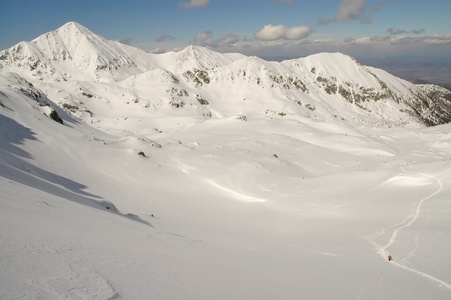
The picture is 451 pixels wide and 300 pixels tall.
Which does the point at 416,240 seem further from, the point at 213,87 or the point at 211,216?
the point at 213,87

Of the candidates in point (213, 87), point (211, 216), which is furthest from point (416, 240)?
point (213, 87)

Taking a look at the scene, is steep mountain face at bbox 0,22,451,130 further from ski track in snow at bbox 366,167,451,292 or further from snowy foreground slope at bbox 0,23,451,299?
ski track in snow at bbox 366,167,451,292

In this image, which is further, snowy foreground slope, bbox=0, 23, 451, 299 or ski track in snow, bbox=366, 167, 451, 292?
ski track in snow, bbox=366, 167, 451, 292

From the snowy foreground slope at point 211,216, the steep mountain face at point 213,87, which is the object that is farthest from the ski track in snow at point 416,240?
the steep mountain face at point 213,87

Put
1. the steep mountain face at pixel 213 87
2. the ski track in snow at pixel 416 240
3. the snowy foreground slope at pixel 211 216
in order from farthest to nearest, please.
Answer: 1. the steep mountain face at pixel 213 87
2. the ski track in snow at pixel 416 240
3. the snowy foreground slope at pixel 211 216

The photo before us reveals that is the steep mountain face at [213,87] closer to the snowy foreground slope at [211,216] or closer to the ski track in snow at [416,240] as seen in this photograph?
the snowy foreground slope at [211,216]

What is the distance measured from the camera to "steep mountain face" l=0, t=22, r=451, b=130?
109688 millimetres

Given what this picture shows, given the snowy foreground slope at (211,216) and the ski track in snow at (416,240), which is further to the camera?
the ski track in snow at (416,240)

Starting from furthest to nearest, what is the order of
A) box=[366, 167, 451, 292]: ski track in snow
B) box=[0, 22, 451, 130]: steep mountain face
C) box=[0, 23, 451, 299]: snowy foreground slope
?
1. box=[0, 22, 451, 130]: steep mountain face
2. box=[366, 167, 451, 292]: ski track in snow
3. box=[0, 23, 451, 299]: snowy foreground slope

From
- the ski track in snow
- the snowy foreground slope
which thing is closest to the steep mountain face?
the snowy foreground slope

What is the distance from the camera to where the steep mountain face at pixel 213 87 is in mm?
109688

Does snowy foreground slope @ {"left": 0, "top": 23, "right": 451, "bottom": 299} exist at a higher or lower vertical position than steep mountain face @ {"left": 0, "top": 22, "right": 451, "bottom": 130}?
lower

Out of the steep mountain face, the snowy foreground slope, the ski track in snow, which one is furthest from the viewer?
the steep mountain face

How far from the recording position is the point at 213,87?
14425 cm
